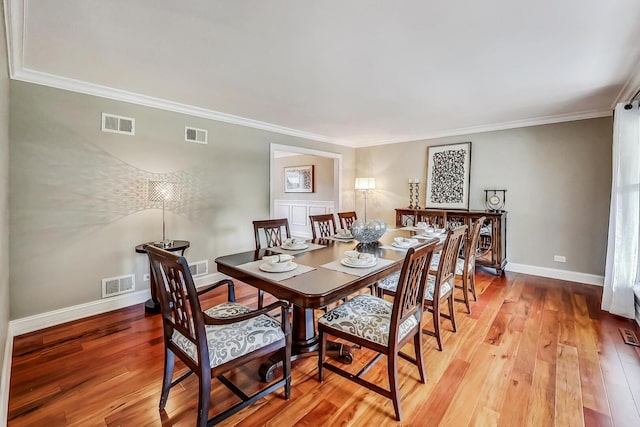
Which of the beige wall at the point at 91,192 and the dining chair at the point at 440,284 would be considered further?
the beige wall at the point at 91,192

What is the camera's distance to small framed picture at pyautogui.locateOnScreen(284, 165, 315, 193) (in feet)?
22.4

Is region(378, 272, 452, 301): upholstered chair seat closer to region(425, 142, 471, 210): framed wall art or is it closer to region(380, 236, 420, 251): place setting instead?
region(380, 236, 420, 251): place setting

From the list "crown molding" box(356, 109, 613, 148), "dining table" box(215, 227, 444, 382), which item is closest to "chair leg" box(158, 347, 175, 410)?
"dining table" box(215, 227, 444, 382)

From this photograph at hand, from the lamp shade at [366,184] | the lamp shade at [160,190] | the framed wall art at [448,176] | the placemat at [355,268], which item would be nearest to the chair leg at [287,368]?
the placemat at [355,268]

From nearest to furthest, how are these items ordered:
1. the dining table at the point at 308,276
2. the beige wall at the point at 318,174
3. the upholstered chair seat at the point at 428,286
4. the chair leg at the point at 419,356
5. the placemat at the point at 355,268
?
the dining table at the point at 308,276, the placemat at the point at 355,268, the chair leg at the point at 419,356, the upholstered chair seat at the point at 428,286, the beige wall at the point at 318,174

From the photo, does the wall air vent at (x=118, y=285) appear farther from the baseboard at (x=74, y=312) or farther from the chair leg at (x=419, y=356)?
the chair leg at (x=419, y=356)

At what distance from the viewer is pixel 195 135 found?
3.63 m

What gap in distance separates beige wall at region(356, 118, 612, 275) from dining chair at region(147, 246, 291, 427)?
4.18 m

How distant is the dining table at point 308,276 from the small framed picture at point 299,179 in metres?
4.33

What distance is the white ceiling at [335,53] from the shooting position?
1.67 m

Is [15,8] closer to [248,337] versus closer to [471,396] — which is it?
[248,337]

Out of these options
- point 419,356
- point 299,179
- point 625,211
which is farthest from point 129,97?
point 625,211

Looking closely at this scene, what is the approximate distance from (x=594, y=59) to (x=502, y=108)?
1329 mm

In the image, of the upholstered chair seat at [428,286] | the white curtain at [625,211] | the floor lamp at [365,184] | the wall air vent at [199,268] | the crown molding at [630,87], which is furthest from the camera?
the floor lamp at [365,184]
